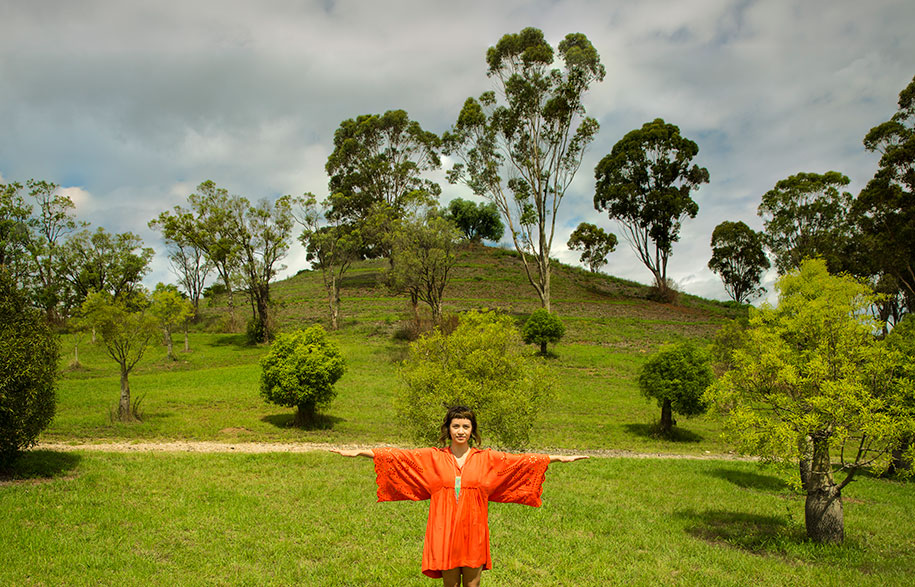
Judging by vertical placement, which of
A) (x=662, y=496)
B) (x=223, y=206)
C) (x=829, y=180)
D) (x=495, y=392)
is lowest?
(x=662, y=496)

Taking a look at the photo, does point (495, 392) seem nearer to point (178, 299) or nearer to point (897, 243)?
point (178, 299)

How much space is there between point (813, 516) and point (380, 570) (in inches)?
291

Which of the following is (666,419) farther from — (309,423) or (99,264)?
(99,264)

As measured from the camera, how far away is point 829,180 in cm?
3728

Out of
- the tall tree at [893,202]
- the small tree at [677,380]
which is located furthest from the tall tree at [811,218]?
the small tree at [677,380]

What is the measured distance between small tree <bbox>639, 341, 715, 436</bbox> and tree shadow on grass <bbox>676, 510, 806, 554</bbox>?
28.3 feet

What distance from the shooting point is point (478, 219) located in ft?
290

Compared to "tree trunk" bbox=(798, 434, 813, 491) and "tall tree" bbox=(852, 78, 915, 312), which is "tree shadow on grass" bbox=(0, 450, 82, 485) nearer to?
"tree trunk" bbox=(798, 434, 813, 491)

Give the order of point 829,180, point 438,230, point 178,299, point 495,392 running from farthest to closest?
point 829,180, point 438,230, point 178,299, point 495,392

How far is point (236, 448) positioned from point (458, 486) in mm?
12132

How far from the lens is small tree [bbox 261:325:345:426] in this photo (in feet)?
55.8

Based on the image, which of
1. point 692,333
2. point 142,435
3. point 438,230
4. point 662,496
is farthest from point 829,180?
point 142,435

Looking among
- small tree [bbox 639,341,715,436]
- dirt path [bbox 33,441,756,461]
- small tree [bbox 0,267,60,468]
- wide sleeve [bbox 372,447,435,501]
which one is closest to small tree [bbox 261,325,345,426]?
dirt path [bbox 33,441,756,461]

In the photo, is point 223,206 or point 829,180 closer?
point 223,206
